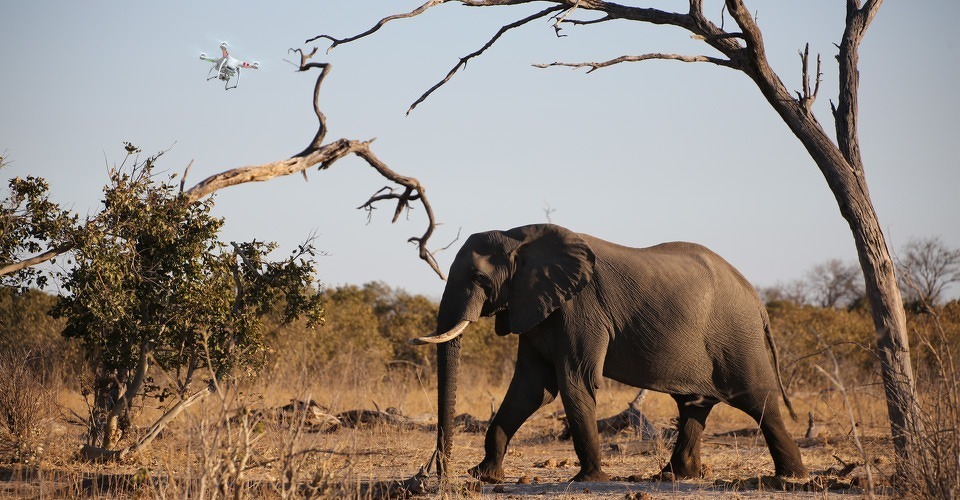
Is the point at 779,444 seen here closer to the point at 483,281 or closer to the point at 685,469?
the point at 685,469

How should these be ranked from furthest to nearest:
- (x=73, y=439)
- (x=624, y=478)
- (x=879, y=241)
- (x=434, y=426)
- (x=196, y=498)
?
(x=434, y=426), (x=73, y=439), (x=624, y=478), (x=879, y=241), (x=196, y=498)

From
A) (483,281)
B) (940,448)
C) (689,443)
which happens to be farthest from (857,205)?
(483,281)

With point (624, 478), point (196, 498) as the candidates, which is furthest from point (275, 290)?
point (196, 498)

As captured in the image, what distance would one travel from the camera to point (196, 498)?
6.07 metres

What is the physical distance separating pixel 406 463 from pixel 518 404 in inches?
80.7

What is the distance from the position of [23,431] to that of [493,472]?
17.3 feet


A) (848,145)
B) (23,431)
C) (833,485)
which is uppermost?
(848,145)

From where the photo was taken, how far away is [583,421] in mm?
9445

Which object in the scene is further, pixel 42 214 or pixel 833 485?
pixel 42 214

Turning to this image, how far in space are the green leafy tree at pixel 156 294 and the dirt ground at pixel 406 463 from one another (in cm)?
68

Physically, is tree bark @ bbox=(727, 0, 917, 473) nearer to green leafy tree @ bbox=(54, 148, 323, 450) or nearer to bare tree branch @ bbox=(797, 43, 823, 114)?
bare tree branch @ bbox=(797, 43, 823, 114)

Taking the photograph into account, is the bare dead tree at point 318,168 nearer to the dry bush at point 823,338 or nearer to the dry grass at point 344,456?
the dry grass at point 344,456

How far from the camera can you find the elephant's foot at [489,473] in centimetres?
957

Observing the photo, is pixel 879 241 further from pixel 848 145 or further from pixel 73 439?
pixel 73 439
